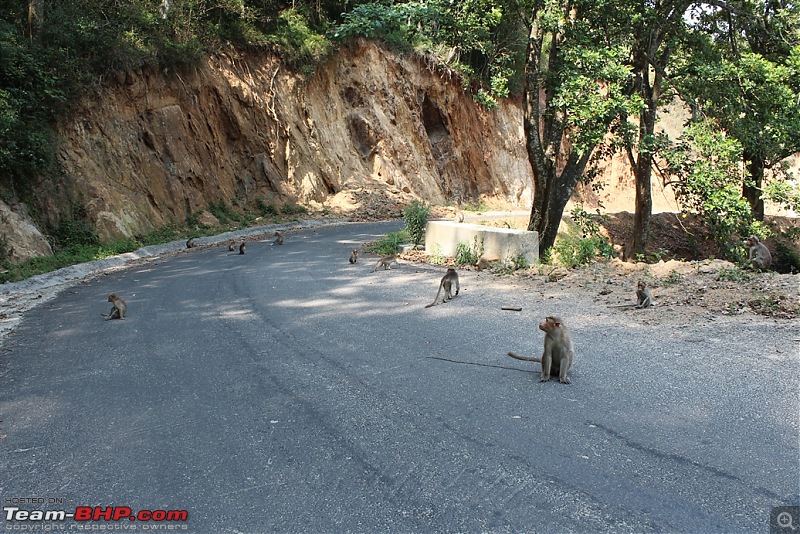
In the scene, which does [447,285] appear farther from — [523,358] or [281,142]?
[281,142]

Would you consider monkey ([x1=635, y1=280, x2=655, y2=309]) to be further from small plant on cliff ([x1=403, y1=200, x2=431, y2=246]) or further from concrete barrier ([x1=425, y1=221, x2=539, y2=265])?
small plant on cliff ([x1=403, y1=200, x2=431, y2=246])

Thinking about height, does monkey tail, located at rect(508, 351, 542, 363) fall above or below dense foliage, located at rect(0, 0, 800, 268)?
below

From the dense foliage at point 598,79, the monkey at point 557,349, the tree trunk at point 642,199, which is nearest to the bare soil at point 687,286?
the dense foliage at point 598,79

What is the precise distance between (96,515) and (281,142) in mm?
29161

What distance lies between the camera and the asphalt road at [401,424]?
4.07 m

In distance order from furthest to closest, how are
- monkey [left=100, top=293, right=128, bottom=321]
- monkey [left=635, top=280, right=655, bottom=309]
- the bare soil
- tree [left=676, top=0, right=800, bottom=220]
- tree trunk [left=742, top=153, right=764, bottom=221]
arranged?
tree trunk [left=742, top=153, right=764, bottom=221]
tree [left=676, top=0, right=800, bottom=220]
monkey [left=100, top=293, right=128, bottom=321]
monkey [left=635, top=280, right=655, bottom=309]
the bare soil

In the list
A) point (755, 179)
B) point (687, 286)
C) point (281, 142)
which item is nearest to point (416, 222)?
point (687, 286)

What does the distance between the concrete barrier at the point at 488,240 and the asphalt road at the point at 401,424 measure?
4.23 m

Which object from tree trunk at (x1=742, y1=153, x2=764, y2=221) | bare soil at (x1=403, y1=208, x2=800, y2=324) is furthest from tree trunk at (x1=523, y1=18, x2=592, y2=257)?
tree trunk at (x1=742, y1=153, x2=764, y2=221)

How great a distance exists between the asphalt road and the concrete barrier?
4230 mm

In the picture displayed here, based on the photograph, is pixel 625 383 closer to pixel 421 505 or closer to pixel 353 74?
pixel 421 505

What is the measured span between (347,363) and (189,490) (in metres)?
3.17

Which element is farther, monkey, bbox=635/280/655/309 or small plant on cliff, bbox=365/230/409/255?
small plant on cliff, bbox=365/230/409/255

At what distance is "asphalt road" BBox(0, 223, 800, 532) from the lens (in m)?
4.07
